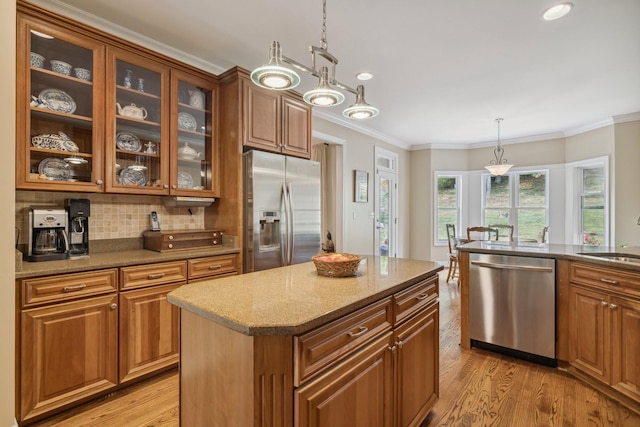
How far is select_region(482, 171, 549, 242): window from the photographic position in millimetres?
6051

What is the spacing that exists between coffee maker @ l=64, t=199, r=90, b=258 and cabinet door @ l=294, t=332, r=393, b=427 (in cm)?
205

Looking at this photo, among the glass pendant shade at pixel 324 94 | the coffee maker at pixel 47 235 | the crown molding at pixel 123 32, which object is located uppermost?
the crown molding at pixel 123 32

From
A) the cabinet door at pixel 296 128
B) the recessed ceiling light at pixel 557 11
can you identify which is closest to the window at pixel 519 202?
the recessed ceiling light at pixel 557 11

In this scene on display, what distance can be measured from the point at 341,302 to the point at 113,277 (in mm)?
1676

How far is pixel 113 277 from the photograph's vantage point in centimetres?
210

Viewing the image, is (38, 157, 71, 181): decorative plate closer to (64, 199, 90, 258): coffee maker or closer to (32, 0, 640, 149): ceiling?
(64, 199, 90, 258): coffee maker

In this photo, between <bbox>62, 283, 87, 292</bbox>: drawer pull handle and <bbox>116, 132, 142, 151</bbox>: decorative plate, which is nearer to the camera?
<bbox>62, 283, 87, 292</bbox>: drawer pull handle

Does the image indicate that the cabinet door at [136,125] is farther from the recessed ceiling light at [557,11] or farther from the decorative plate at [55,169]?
the recessed ceiling light at [557,11]

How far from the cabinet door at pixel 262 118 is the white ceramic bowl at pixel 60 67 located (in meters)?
1.26

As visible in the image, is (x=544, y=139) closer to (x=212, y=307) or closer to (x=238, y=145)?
(x=238, y=145)

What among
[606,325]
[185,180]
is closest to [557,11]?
[606,325]

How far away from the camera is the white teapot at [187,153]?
2816 mm

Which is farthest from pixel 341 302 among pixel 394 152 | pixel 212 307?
pixel 394 152

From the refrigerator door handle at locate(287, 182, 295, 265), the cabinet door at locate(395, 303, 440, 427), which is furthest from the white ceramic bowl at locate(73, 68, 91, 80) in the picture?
the cabinet door at locate(395, 303, 440, 427)
